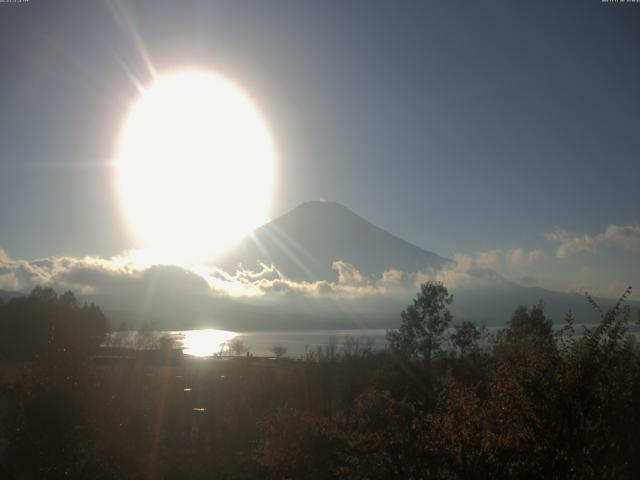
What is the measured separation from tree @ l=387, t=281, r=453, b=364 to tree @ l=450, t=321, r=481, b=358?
6.04 ft

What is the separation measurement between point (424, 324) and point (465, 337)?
4.65 meters

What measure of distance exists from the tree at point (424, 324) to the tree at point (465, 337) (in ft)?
6.04

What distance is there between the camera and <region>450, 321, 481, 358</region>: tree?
47.4m

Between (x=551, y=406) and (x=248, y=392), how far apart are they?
31.4 m

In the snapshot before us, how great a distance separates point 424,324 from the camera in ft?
167

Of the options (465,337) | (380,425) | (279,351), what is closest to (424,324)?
(465,337)

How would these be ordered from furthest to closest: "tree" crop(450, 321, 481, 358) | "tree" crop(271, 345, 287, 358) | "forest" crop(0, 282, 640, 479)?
1. "tree" crop(271, 345, 287, 358)
2. "tree" crop(450, 321, 481, 358)
3. "forest" crop(0, 282, 640, 479)

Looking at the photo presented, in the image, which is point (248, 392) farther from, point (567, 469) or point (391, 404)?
point (567, 469)

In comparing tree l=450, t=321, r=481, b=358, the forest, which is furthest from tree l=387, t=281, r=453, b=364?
the forest

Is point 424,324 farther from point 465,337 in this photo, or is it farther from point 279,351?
point 279,351

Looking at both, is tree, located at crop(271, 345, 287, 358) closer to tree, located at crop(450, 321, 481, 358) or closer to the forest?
tree, located at crop(450, 321, 481, 358)

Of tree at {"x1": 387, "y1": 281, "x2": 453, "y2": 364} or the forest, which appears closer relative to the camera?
the forest

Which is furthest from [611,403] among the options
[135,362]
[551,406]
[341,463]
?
[135,362]

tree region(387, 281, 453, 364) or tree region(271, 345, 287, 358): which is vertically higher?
tree region(387, 281, 453, 364)
